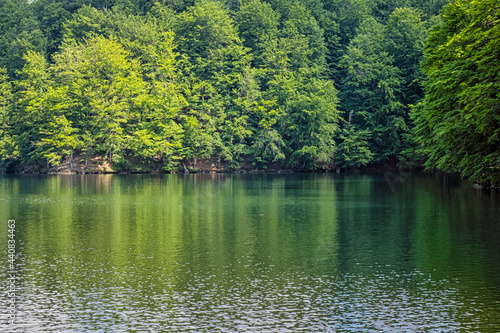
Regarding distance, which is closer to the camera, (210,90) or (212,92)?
(210,90)

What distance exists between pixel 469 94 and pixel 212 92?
2407 inches

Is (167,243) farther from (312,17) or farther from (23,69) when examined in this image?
(312,17)

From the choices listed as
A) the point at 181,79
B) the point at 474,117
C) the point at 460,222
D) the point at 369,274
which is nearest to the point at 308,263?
the point at 369,274

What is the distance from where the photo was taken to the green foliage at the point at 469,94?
41250 mm

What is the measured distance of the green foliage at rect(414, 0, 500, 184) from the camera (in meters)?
41.2

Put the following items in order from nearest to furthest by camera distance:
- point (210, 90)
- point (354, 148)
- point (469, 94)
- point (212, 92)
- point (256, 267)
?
point (256, 267)
point (469, 94)
point (354, 148)
point (210, 90)
point (212, 92)

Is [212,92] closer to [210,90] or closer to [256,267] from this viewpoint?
[210,90]

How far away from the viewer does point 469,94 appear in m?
42.2

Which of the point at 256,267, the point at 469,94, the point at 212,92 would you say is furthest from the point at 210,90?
the point at 256,267

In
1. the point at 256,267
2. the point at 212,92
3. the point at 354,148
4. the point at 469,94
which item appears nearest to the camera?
the point at 256,267

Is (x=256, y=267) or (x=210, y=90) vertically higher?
(x=210, y=90)

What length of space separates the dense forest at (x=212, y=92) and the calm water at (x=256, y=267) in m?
48.3

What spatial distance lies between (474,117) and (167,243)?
23603mm

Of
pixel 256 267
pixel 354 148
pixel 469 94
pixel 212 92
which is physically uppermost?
pixel 212 92
